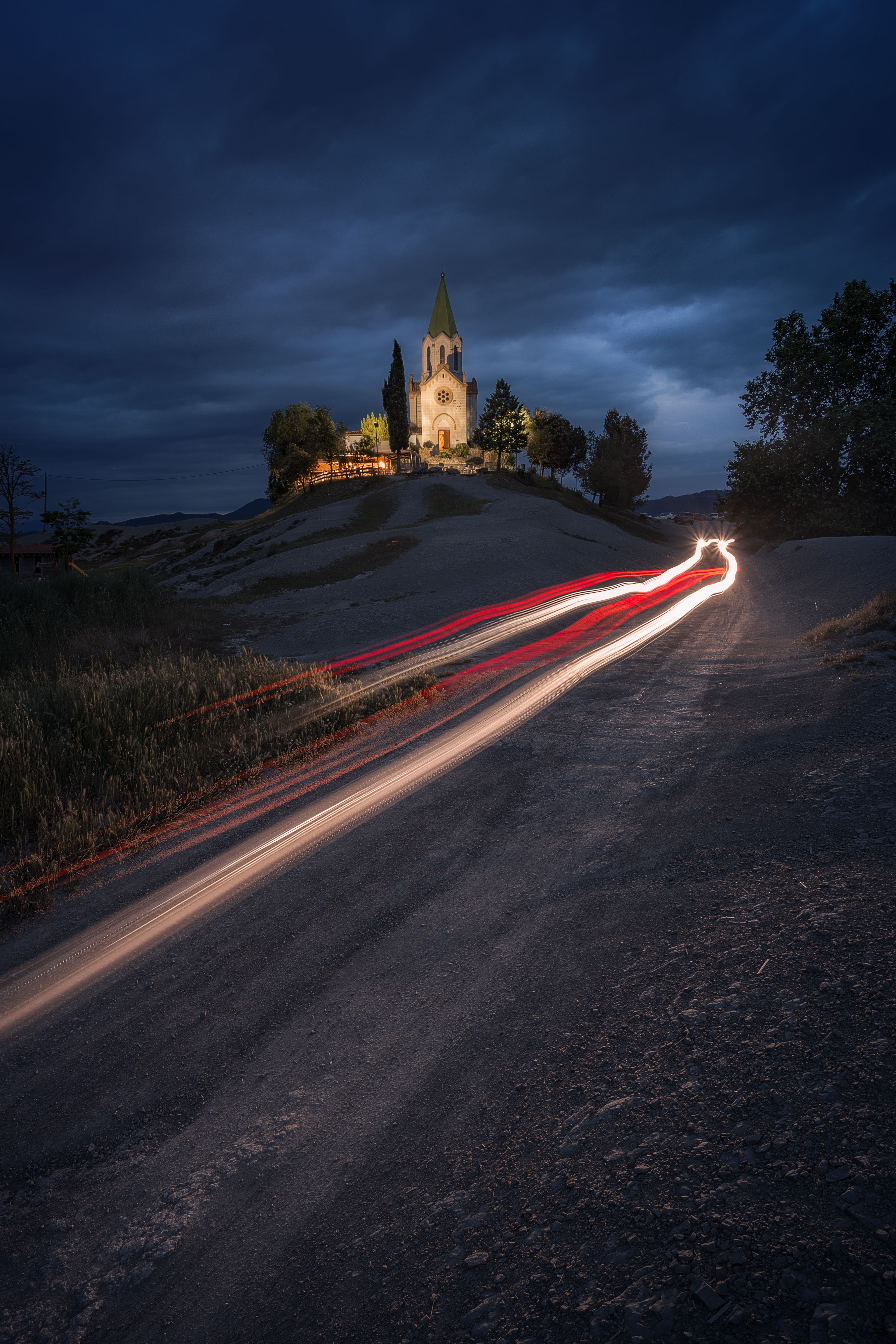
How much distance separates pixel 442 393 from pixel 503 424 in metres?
30.3

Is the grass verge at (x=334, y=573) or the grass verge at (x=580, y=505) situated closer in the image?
the grass verge at (x=334, y=573)

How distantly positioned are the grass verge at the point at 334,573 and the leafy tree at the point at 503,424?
41.2 meters

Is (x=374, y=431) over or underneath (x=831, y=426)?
over

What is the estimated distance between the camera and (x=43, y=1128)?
9.16ft

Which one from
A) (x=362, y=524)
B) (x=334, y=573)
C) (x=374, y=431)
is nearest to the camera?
(x=334, y=573)

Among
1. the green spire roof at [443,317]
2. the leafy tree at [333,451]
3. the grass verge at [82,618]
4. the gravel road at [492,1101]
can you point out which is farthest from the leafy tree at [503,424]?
the gravel road at [492,1101]

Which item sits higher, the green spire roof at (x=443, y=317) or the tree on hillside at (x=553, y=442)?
the green spire roof at (x=443, y=317)

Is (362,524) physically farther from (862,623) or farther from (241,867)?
(241,867)

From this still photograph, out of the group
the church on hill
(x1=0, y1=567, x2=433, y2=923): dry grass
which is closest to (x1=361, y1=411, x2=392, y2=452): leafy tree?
the church on hill

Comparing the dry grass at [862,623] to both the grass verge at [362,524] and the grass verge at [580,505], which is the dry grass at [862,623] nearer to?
the grass verge at [362,524]

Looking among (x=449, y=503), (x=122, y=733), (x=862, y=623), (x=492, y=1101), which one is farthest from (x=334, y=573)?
(x=492, y=1101)

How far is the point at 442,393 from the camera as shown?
305 ft

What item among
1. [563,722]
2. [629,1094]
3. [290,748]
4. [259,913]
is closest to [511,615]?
[563,722]

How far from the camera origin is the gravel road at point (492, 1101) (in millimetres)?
1957
